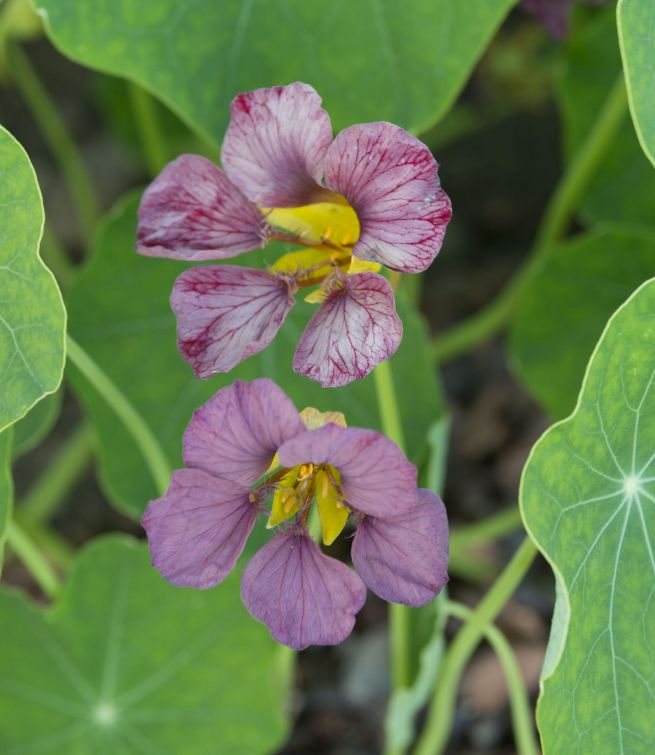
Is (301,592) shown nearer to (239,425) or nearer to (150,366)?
(239,425)

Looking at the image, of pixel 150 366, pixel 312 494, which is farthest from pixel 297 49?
pixel 312 494

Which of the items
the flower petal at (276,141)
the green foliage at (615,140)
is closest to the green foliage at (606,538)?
the flower petal at (276,141)

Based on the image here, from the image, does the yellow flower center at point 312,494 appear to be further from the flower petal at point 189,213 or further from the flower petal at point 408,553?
the flower petal at point 189,213

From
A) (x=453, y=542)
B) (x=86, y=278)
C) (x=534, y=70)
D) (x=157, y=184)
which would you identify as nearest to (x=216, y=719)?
(x=453, y=542)

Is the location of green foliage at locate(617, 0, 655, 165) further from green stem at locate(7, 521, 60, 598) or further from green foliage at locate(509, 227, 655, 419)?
green stem at locate(7, 521, 60, 598)

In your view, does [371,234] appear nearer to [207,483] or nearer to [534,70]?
[207,483]

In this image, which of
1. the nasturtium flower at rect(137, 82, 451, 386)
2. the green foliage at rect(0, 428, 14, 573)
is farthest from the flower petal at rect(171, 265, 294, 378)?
the green foliage at rect(0, 428, 14, 573)
